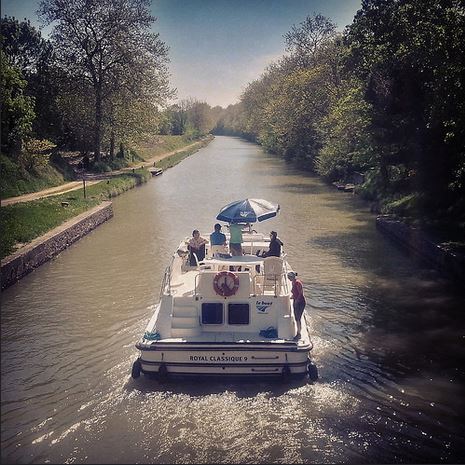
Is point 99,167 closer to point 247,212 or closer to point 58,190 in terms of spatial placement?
point 58,190

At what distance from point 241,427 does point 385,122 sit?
21.8 meters

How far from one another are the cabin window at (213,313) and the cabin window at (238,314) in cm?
22

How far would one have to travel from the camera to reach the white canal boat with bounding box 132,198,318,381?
11.2 m

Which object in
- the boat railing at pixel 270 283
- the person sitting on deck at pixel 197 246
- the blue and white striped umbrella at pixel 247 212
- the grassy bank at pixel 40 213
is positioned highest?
the blue and white striped umbrella at pixel 247 212

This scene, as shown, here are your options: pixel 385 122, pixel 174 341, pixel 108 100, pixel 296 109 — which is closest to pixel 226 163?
pixel 296 109

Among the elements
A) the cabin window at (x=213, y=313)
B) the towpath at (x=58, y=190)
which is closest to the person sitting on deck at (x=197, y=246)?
the cabin window at (x=213, y=313)

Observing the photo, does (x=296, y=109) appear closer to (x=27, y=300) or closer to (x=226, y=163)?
(x=226, y=163)

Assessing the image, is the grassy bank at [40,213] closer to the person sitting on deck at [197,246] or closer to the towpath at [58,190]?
the towpath at [58,190]

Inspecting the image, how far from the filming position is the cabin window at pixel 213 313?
39.4 feet

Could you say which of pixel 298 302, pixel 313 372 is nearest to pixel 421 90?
pixel 298 302

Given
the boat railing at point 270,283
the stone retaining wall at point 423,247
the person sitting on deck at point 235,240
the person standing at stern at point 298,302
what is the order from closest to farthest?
the person standing at stern at point 298,302
the boat railing at point 270,283
the person sitting on deck at point 235,240
the stone retaining wall at point 423,247

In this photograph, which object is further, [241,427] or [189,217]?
[189,217]

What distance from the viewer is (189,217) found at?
3188 centimetres

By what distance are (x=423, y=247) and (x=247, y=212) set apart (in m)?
10.5
